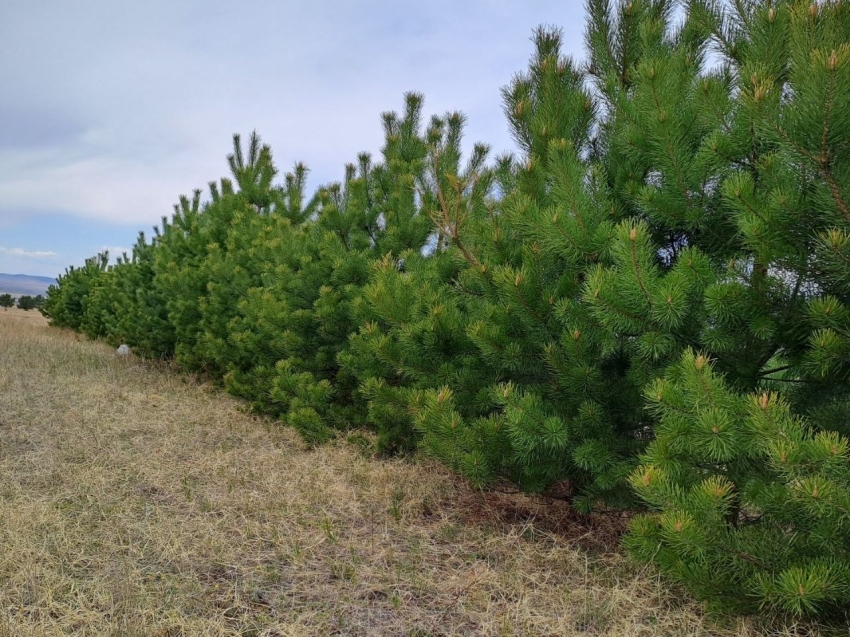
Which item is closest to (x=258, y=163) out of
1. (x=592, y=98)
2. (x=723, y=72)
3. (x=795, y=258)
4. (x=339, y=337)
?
(x=339, y=337)

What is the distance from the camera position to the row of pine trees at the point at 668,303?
6.25 feet

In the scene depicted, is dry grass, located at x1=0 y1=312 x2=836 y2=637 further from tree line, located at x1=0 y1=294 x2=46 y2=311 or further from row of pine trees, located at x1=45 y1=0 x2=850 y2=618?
tree line, located at x1=0 y1=294 x2=46 y2=311

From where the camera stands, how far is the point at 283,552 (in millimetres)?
2867

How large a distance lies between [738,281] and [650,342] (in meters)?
0.43

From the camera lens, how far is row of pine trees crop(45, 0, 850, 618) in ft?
6.25

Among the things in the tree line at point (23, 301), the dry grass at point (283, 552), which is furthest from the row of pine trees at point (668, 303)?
the tree line at point (23, 301)

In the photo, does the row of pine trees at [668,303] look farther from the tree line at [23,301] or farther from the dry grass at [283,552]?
the tree line at [23,301]

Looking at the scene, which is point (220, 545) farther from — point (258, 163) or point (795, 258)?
point (258, 163)

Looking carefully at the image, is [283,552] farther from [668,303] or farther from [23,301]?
[23,301]

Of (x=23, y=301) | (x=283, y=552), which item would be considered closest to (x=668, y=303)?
(x=283, y=552)

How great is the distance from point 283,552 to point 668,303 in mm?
2174

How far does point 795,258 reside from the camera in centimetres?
204

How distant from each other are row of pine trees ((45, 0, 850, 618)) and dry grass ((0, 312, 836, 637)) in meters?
0.40

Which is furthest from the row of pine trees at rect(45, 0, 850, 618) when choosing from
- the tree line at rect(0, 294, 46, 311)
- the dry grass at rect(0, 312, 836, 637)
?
the tree line at rect(0, 294, 46, 311)
